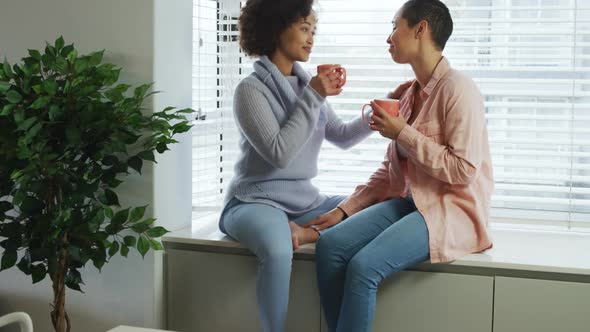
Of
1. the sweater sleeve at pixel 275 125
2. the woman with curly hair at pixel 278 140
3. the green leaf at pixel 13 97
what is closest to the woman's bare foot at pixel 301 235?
the woman with curly hair at pixel 278 140

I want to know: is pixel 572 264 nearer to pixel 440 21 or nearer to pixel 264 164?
pixel 440 21

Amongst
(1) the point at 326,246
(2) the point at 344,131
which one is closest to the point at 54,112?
(1) the point at 326,246

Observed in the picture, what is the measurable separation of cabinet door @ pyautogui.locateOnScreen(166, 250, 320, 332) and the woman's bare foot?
Answer: 75 millimetres

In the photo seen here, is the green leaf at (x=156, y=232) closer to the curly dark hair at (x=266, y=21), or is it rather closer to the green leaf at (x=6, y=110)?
the green leaf at (x=6, y=110)

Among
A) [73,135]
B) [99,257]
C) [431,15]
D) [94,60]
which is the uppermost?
[431,15]

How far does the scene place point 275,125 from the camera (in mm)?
2434

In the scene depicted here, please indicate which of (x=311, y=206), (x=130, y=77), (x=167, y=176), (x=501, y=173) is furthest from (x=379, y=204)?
(x=130, y=77)

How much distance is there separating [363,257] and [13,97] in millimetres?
1162

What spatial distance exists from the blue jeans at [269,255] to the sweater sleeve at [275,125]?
196 millimetres

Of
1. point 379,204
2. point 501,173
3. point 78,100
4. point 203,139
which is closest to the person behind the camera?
point 78,100

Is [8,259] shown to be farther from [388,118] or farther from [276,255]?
[388,118]

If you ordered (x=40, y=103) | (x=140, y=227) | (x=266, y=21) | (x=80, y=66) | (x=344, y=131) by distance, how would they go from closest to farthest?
(x=40, y=103), (x=80, y=66), (x=140, y=227), (x=266, y=21), (x=344, y=131)

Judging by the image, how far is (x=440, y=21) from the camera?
2.33m

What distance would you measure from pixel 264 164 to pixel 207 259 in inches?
15.8
